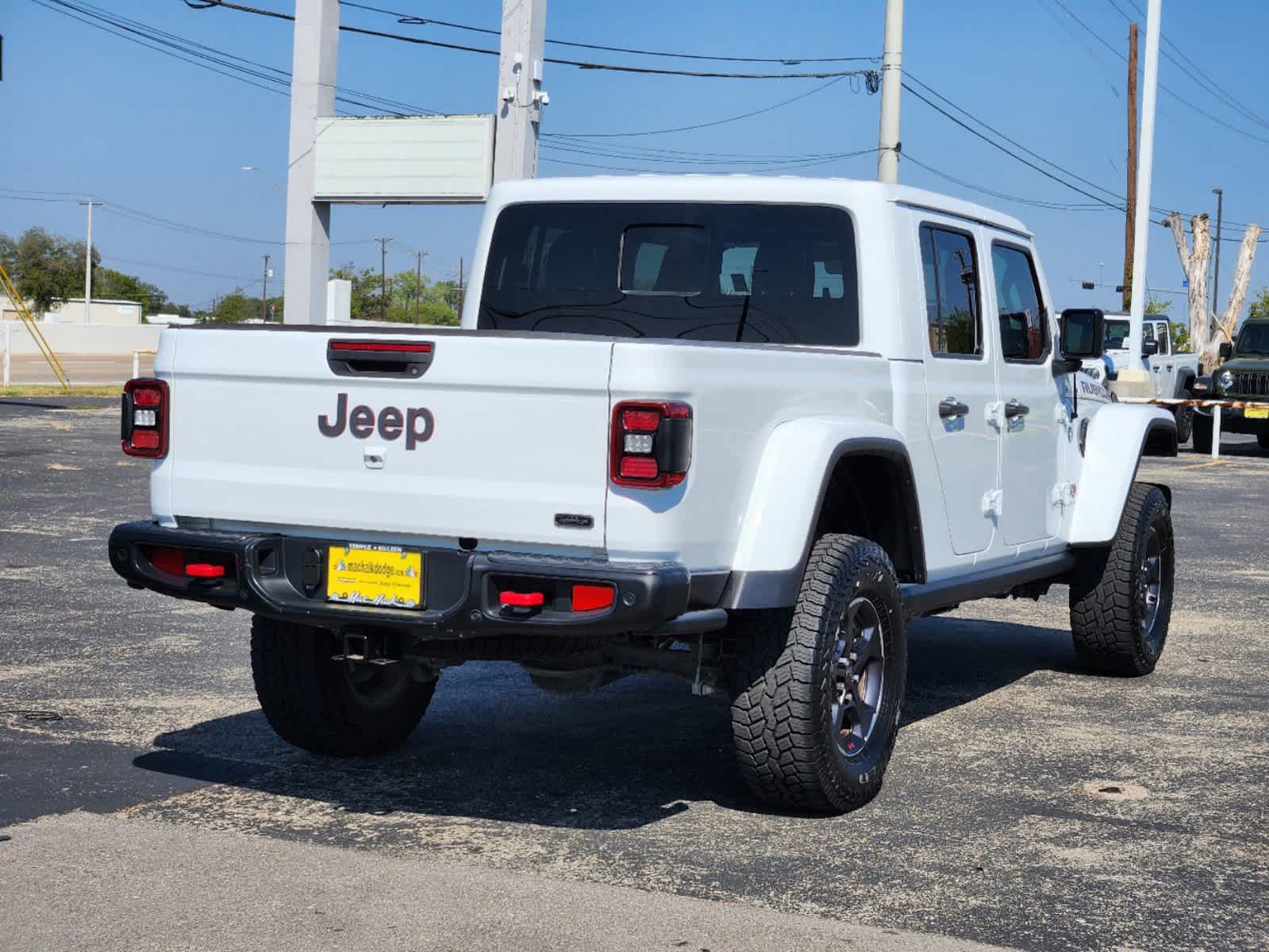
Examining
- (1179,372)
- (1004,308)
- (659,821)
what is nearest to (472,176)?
(1179,372)

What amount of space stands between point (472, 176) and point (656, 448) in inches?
970

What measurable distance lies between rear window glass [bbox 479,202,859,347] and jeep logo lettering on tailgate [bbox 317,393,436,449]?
1.49 metres

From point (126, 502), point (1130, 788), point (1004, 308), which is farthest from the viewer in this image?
point (126, 502)

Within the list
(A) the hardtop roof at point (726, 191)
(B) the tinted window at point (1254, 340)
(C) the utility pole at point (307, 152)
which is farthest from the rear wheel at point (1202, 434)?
(A) the hardtop roof at point (726, 191)

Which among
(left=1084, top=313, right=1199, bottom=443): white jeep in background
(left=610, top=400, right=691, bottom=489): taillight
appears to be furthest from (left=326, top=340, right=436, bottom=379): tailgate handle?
(left=1084, top=313, right=1199, bottom=443): white jeep in background

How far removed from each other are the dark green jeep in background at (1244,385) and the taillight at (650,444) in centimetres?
2334

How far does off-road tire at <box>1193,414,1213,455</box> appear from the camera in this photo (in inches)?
1102

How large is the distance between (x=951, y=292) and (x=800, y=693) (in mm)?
2047

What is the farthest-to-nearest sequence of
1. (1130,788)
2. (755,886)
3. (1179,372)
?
(1179,372) → (1130,788) → (755,886)

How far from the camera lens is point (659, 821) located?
5.46m

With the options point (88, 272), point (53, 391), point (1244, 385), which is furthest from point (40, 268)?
point (1244, 385)

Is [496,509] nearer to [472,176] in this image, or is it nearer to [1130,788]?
[1130,788]

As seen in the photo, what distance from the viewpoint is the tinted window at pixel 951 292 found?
6.44 metres

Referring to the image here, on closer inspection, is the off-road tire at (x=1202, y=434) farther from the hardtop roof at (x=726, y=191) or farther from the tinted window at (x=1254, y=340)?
the hardtop roof at (x=726, y=191)
